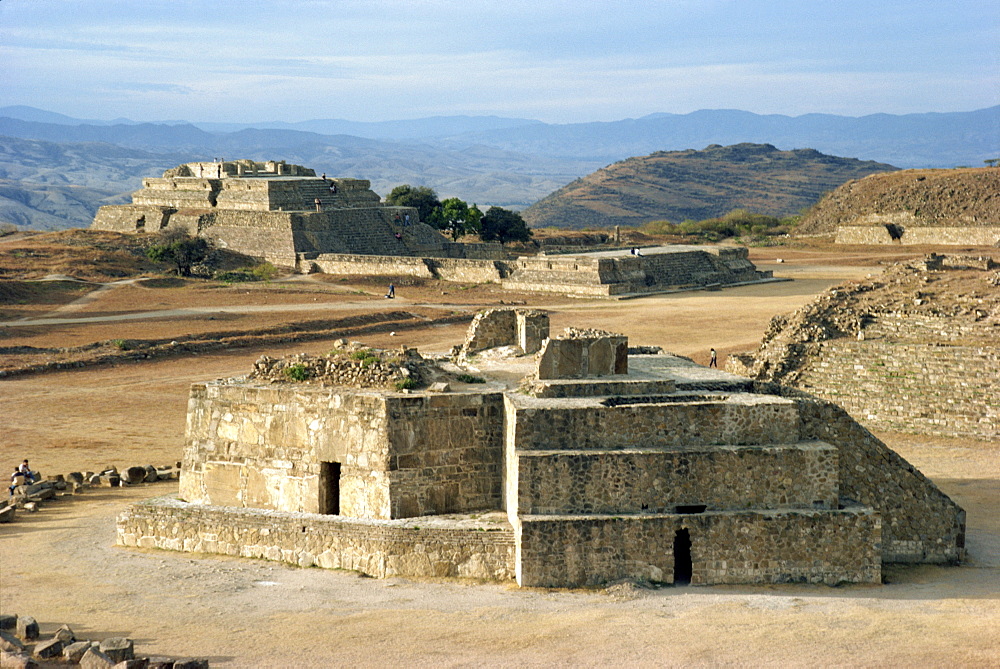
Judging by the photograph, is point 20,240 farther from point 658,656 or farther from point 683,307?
point 658,656

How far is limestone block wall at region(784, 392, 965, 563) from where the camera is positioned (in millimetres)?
13508

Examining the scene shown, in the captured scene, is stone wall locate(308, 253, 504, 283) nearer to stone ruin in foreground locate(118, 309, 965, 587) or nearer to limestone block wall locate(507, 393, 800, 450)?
stone ruin in foreground locate(118, 309, 965, 587)

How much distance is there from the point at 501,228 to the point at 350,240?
1058 cm

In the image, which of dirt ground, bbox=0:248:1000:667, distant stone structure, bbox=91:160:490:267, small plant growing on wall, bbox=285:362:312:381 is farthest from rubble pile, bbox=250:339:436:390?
distant stone structure, bbox=91:160:490:267

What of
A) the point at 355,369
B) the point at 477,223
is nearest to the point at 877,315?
the point at 355,369

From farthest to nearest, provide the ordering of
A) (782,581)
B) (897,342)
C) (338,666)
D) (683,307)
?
(683,307)
(897,342)
(782,581)
(338,666)

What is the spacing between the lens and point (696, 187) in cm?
16038

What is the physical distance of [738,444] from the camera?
41.4 ft

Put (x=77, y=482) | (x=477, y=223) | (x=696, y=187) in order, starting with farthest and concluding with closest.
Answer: (x=696, y=187), (x=477, y=223), (x=77, y=482)

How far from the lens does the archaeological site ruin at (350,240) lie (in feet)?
138

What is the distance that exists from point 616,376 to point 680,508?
74.4 inches

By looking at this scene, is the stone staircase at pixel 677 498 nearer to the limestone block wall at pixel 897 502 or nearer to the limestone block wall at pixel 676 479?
the limestone block wall at pixel 676 479

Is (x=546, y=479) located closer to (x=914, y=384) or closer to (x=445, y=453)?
(x=445, y=453)

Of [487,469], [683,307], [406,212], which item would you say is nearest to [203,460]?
[487,469]
